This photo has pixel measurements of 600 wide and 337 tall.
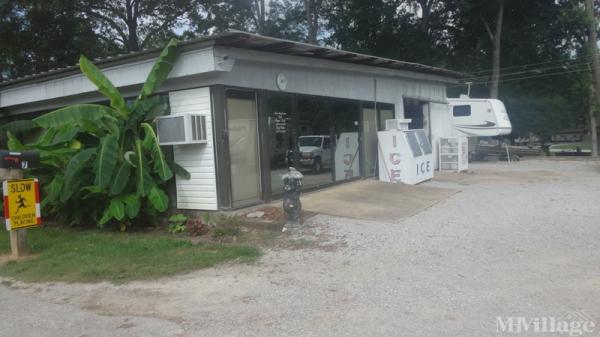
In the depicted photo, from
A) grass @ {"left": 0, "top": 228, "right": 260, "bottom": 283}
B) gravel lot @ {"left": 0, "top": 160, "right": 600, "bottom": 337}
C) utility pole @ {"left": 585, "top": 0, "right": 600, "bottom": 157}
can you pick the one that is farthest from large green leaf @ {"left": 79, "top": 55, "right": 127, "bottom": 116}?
utility pole @ {"left": 585, "top": 0, "right": 600, "bottom": 157}

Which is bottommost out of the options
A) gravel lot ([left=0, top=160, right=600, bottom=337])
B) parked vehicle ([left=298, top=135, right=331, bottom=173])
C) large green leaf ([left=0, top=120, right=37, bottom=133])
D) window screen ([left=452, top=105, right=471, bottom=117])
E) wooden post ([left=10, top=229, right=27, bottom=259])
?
gravel lot ([left=0, top=160, right=600, bottom=337])

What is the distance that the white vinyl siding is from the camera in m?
9.39

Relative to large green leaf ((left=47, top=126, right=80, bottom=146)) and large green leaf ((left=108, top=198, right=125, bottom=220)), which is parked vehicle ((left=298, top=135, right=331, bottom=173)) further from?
large green leaf ((left=47, top=126, right=80, bottom=146))

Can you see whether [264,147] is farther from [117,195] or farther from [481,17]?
[481,17]

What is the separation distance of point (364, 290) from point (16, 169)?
5885 mm

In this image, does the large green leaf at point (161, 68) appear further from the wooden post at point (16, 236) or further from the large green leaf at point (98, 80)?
the wooden post at point (16, 236)

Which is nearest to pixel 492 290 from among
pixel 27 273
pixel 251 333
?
pixel 251 333

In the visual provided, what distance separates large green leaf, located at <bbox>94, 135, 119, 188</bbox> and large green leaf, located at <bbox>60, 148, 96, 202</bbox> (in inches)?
10.7

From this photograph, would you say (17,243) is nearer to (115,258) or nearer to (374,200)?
(115,258)

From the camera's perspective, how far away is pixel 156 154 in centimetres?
905

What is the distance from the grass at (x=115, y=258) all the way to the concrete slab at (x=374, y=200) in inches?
113

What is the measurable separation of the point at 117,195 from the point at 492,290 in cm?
651

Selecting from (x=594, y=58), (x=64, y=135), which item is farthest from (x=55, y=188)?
(x=594, y=58)

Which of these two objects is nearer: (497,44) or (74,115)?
(74,115)
